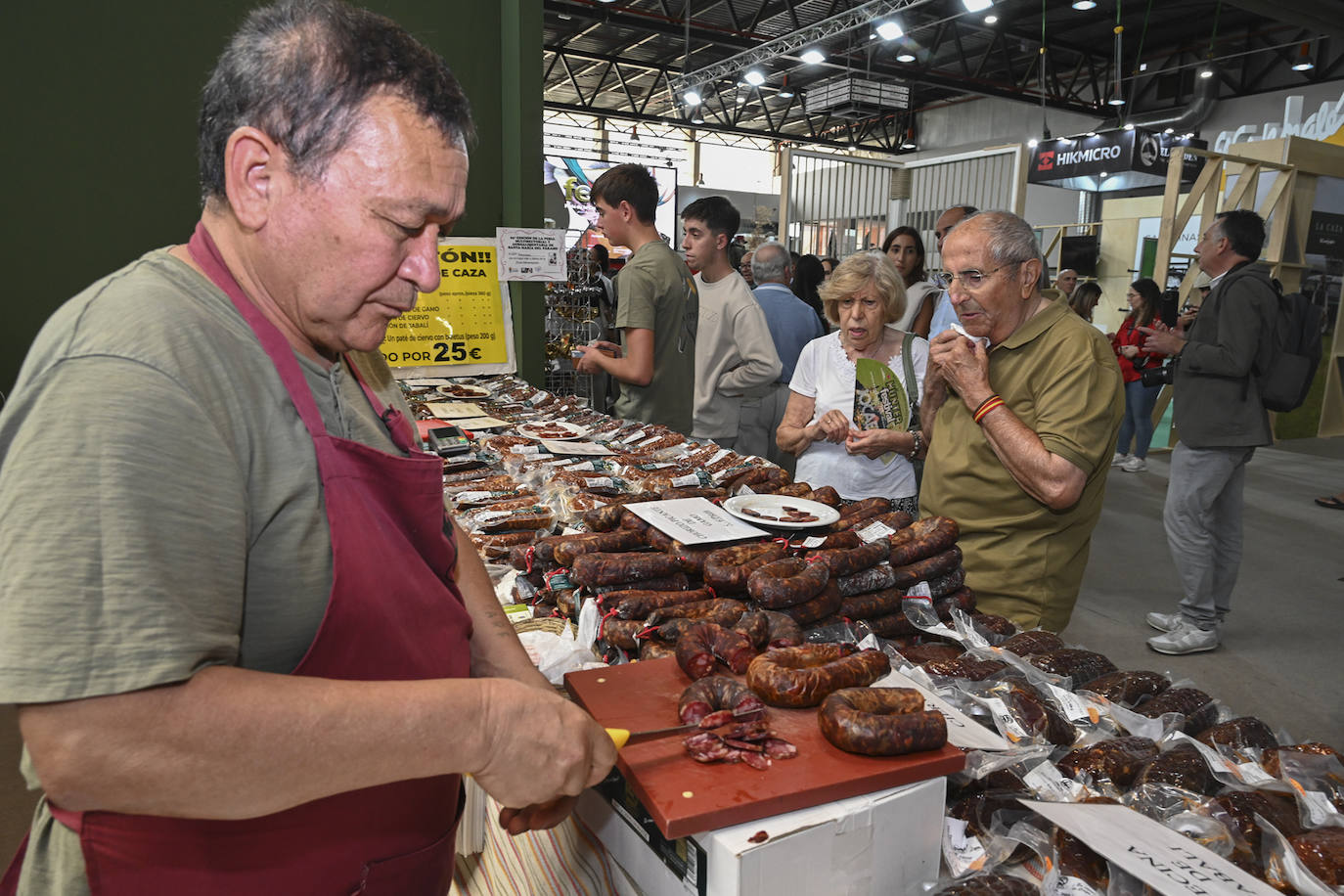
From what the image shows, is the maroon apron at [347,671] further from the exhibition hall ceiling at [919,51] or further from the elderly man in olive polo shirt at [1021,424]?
the exhibition hall ceiling at [919,51]

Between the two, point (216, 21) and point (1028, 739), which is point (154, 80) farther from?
point (1028, 739)

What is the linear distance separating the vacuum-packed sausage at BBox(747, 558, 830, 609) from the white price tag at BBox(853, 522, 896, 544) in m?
0.36

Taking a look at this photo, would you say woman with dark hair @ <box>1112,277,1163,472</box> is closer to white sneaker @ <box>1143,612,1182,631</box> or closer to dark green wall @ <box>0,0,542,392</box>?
white sneaker @ <box>1143,612,1182,631</box>

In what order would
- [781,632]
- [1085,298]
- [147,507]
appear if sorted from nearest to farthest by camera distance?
[147,507]
[781,632]
[1085,298]

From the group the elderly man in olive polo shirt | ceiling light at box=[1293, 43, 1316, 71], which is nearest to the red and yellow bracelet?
the elderly man in olive polo shirt

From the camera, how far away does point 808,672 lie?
4.24 feet

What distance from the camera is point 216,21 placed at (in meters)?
4.10

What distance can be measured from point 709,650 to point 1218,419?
166 inches

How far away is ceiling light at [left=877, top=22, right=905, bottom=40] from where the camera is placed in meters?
12.9

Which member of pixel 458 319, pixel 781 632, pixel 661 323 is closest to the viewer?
pixel 781 632

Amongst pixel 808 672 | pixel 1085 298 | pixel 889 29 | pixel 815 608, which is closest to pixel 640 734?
pixel 808 672

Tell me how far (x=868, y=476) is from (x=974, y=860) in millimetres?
2300

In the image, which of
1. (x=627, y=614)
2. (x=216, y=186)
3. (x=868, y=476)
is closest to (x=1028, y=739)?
(x=627, y=614)

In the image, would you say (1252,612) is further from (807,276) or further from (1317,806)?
(1317,806)
